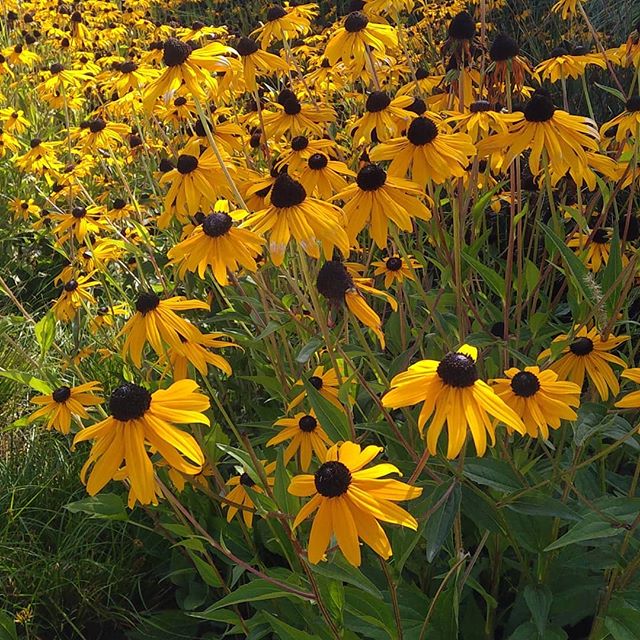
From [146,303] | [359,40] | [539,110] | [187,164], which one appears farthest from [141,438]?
[359,40]

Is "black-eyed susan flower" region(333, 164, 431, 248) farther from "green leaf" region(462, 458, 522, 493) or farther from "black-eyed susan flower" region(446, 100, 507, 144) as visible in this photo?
"green leaf" region(462, 458, 522, 493)

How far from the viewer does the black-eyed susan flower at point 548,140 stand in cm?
136

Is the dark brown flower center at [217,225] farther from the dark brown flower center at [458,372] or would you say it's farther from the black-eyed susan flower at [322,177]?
the dark brown flower center at [458,372]

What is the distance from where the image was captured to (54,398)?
5.12 ft

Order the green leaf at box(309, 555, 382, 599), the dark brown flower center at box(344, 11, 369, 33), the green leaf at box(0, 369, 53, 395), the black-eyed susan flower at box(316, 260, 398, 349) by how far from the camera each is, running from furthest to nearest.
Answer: the dark brown flower center at box(344, 11, 369, 33)
the green leaf at box(0, 369, 53, 395)
the black-eyed susan flower at box(316, 260, 398, 349)
the green leaf at box(309, 555, 382, 599)

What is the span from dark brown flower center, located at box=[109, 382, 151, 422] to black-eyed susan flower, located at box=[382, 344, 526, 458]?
0.33m

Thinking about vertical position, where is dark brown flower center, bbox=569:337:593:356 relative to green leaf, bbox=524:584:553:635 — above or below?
above

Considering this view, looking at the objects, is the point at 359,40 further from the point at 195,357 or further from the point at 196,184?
the point at 195,357

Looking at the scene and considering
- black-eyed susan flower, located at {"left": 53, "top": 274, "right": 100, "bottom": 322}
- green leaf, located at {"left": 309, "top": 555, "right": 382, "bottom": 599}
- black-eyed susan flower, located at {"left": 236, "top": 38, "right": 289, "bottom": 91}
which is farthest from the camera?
black-eyed susan flower, located at {"left": 53, "top": 274, "right": 100, "bottom": 322}

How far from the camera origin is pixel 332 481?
932mm

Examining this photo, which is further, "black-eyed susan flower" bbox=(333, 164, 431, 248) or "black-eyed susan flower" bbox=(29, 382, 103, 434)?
"black-eyed susan flower" bbox=(29, 382, 103, 434)

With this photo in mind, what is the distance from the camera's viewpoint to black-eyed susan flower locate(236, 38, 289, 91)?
6.43 feet

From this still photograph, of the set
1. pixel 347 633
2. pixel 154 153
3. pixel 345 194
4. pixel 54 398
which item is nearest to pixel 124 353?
pixel 54 398

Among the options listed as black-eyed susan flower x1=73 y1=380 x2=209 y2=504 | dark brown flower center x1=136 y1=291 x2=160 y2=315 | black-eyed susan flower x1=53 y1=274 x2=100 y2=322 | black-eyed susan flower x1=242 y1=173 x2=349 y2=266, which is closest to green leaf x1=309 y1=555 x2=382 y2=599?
black-eyed susan flower x1=73 y1=380 x2=209 y2=504
